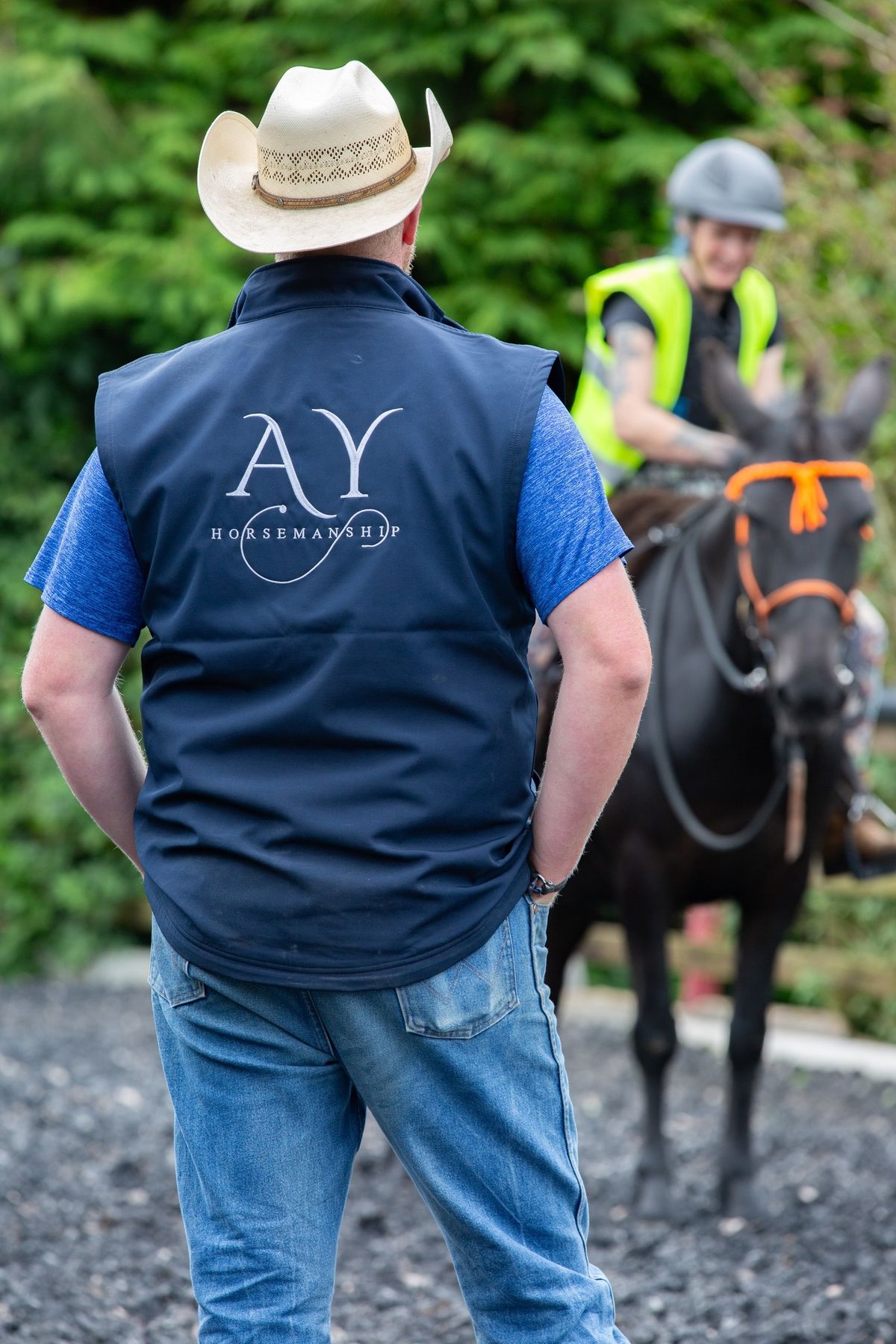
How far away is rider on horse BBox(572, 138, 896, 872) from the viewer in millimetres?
4559

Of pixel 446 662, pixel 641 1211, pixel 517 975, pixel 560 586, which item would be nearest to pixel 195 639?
pixel 446 662

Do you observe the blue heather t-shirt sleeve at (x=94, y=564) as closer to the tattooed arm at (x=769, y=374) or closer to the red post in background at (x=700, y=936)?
the tattooed arm at (x=769, y=374)

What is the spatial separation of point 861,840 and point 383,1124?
3.30m

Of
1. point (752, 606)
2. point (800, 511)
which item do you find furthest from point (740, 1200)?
point (800, 511)

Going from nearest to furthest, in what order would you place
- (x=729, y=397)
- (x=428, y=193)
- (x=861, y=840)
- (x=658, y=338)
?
(x=729, y=397), (x=658, y=338), (x=861, y=840), (x=428, y=193)

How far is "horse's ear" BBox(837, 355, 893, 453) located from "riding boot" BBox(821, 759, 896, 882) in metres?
1.29

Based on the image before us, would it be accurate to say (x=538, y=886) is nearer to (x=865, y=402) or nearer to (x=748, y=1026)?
(x=865, y=402)

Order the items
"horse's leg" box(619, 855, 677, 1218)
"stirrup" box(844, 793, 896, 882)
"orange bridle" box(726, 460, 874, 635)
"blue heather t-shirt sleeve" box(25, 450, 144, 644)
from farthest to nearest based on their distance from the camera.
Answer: "stirrup" box(844, 793, 896, 882), "horse's leg" box(619, 855, 677, 1218), "orange bridle" box(726, 460, 874, 635), "blue heather t-shirt sleeve" box(25, 450, 144, 644)

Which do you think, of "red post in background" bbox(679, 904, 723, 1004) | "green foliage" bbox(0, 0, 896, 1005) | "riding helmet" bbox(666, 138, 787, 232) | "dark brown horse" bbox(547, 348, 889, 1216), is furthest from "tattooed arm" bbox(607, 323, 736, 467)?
"red post in background" bbox(679, 904, 723, 1004)

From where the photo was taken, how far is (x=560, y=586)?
6.14ft

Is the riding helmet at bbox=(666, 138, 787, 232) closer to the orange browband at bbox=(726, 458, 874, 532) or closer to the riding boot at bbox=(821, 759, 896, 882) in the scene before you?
the orange browband at bbox=(726, 458, 874, 532)

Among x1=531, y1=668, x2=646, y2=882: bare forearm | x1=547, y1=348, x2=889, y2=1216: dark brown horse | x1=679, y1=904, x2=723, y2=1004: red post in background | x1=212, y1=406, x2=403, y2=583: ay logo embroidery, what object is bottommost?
x1=679, y1=904, x2=723, y2=1004: red post in background

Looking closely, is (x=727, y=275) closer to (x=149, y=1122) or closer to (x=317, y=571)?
(x=317, y=571)

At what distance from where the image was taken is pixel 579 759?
196 centimetres
